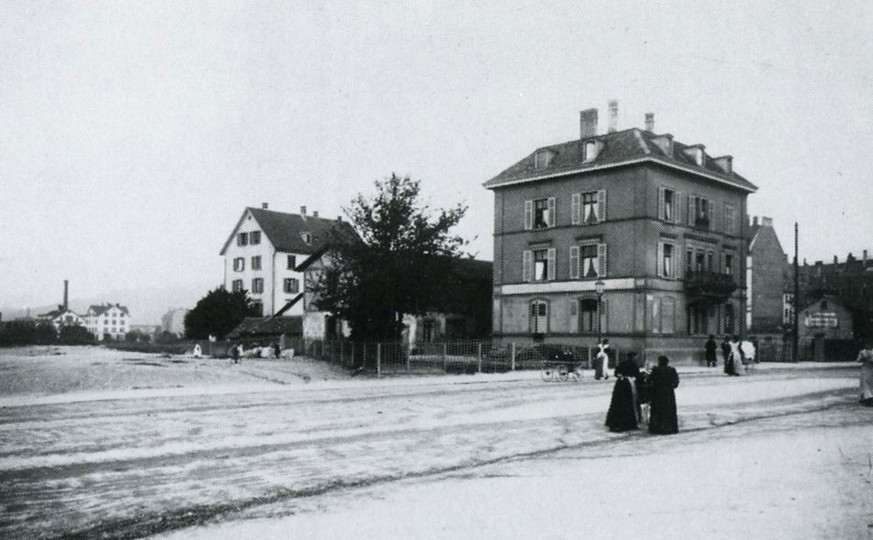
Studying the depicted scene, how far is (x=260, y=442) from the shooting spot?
488 inches

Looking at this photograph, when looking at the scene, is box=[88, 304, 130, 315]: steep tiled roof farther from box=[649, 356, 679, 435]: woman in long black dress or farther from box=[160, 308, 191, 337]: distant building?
box=[649, 356, 679, 435]: woman in long black dress

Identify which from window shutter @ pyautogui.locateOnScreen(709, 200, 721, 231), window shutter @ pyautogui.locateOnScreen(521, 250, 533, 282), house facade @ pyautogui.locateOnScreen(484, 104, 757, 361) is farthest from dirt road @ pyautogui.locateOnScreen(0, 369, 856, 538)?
window shutter @ pyautogui.locateOnScreen(709, 200, 721, 231)

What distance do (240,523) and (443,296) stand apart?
77.0 ft

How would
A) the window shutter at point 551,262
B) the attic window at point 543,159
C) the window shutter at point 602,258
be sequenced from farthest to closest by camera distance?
1. the attic window at point 543,159
2. the window shutter at point 551,262
3. the window shutter at point 602,258

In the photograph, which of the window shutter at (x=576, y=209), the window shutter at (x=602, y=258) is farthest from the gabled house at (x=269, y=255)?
the window shutter at (x=602, y=258)

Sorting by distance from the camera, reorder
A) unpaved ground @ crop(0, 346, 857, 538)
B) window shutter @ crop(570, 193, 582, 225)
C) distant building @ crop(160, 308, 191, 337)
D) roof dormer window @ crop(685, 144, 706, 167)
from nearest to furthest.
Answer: unpaved ground @ crop(0, 346, 857, 538), window shutter @ crop(570, 193, 582, 225), roof dormer window @ crop(685, 144, 706, 167), distant building @ crop(160, 308, 191, 337)

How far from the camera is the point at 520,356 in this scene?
35.4 m

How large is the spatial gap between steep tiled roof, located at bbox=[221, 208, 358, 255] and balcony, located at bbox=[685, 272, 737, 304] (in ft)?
121

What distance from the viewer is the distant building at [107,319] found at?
6727 inches

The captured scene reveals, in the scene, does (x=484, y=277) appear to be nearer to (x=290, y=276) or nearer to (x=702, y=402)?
(x=290, y=276)

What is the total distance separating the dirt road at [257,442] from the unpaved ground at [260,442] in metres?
0.03

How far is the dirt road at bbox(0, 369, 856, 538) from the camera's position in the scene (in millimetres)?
8164

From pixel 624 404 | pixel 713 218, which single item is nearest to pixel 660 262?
pixel 713 218

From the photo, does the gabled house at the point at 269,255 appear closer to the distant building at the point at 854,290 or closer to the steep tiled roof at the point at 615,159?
→ the steep tiled roof at the point at 615,159
